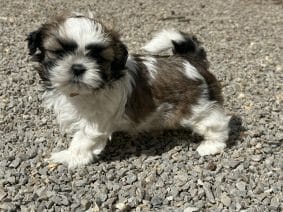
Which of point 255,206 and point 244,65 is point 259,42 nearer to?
point 244,65

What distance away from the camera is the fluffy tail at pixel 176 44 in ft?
13.4

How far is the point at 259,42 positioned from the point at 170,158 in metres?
3.60

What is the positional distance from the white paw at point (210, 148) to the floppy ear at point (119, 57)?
1.21 meters

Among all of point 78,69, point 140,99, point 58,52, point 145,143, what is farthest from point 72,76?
point 145,143

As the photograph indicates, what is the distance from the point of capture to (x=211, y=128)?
4.12m

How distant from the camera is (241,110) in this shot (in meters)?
4.90

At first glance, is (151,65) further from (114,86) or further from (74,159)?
(74,159)

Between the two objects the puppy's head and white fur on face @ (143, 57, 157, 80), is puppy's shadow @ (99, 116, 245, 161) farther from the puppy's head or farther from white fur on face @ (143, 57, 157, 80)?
the puppy's head

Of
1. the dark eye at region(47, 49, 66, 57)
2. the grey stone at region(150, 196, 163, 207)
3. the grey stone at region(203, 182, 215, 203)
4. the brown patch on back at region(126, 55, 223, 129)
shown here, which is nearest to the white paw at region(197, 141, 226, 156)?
the brown patch on back at region(126, 55, 223, 129)

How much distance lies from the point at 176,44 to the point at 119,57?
0.93m

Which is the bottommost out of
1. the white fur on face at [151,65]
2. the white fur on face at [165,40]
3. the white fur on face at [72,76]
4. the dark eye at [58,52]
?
the white fur on face at [151,65]

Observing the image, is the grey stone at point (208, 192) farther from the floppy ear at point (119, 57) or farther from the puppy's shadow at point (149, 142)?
the floppy ear at point (119, 57)

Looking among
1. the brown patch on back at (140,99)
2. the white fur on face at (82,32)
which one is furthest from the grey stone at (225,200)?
the white fur on face at (82,32)

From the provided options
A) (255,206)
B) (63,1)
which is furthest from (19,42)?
(255,206)
